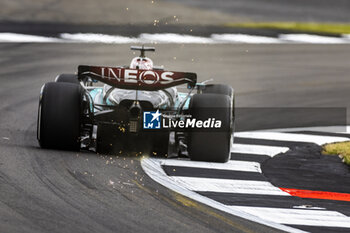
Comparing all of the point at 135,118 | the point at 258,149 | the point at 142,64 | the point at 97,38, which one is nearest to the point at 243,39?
the point at 97,38

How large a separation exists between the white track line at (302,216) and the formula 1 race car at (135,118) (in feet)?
7.48

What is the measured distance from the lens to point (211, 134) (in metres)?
12.0

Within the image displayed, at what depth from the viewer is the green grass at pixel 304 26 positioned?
2795cm

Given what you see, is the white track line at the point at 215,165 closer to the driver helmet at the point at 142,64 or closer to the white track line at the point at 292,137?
the driver helmet at the point at 142,64

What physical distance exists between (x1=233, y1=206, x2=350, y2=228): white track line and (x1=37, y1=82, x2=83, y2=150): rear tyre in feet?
9.41

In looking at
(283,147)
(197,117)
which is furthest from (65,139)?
(283,147)

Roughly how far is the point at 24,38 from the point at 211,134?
41.6 ft

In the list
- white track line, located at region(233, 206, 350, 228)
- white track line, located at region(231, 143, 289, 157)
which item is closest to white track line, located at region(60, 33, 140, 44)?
white track line, located at region(231, 143, 289, 157)

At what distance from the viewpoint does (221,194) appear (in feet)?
34.4

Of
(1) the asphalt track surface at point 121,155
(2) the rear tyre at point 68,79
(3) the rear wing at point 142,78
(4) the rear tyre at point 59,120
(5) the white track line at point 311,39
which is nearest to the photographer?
(1) the asphalt track surface at point 121,155

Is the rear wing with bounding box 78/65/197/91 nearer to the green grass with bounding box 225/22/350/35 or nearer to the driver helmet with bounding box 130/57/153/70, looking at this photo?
the driver helmet with bounding box 130/57/153/70

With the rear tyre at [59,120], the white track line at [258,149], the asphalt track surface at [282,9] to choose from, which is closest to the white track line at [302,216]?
the rear tyre at [59,120]

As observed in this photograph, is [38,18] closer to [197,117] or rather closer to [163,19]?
[163,19]

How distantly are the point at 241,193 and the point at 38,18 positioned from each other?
666 inches
